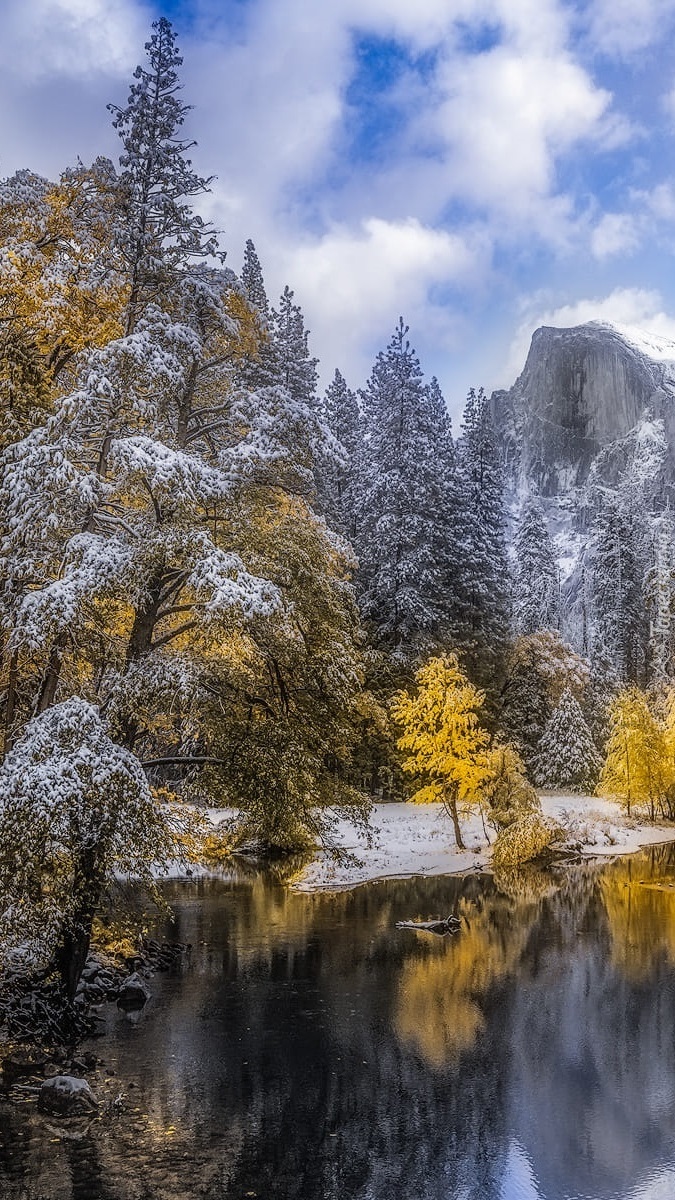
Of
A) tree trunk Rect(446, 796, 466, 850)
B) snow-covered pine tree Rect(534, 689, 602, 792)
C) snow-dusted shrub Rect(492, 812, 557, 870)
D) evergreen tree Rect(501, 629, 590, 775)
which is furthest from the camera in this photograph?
snow-covered pine tree Rect(534, 689, 602, 792)

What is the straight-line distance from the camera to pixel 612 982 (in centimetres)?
1733

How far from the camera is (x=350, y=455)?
40531 millimetres

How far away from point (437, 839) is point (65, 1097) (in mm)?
25727

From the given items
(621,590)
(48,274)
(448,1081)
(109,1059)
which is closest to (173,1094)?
(109,1059)

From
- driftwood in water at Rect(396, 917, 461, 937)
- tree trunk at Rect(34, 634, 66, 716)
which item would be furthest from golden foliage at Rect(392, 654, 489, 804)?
tree trunk at Rect(34, 634, 66, 716)

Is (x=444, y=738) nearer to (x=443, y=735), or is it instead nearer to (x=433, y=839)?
(x=443, y=735)

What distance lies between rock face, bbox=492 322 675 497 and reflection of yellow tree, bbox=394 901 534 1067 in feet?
309

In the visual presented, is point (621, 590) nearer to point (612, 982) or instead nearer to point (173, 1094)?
point (612, 982)

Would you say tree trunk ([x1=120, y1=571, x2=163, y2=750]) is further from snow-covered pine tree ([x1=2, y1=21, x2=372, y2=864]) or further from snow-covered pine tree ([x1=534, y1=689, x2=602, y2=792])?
snow-covered pine tree ([x1=534, y1=689, x2=602, y2=792])

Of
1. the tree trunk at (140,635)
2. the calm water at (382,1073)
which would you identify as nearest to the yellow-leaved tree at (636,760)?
the calm water at (382,1073)

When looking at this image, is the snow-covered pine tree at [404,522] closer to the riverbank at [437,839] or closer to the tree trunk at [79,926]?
the riverbank at [437,839]

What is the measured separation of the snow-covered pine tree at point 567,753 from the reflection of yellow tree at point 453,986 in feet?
79.6

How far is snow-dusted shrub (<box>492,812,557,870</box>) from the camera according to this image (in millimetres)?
31203

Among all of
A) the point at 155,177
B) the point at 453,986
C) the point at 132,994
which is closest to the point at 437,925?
the point at 453,986
